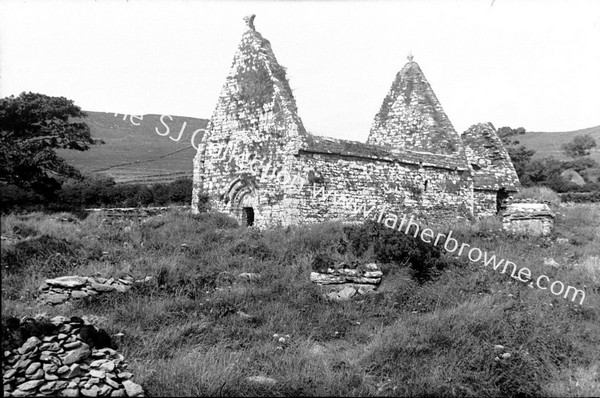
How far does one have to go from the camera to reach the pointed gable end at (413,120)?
18969mm

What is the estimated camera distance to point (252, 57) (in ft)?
50.6

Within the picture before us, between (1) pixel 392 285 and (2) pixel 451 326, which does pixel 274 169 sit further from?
(2) pixel 451 326

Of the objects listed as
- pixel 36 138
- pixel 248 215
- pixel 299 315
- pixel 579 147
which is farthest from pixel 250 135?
pixel 579 147

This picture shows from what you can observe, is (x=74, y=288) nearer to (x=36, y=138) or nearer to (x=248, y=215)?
(x=36, y=138)

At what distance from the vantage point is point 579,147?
7881 centimetres

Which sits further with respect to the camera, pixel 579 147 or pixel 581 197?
pixel 579 147

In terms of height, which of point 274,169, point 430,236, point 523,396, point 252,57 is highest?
point 252,57

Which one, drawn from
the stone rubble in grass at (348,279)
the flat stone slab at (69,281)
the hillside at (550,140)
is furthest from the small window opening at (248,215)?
the hillside at (550,140)

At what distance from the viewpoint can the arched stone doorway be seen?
49.3ft

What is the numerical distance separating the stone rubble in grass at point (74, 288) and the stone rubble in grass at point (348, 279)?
3736mm

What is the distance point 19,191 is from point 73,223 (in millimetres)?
3818

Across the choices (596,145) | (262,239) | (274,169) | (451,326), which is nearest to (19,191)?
(262,239)

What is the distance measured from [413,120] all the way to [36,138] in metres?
13.3

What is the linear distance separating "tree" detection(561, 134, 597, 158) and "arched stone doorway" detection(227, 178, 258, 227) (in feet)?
247
